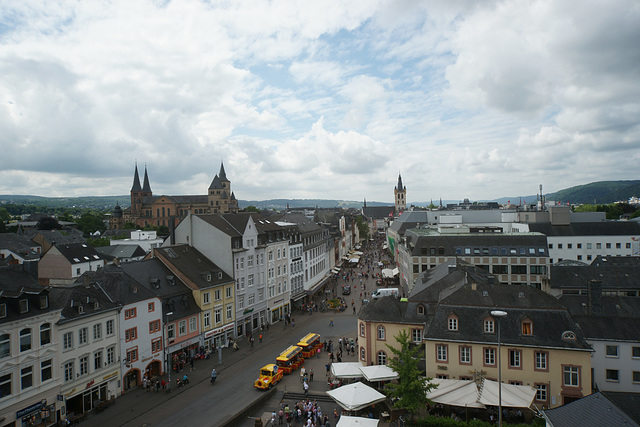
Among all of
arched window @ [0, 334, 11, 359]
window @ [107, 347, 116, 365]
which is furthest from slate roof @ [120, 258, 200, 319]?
arched window @ [0, 334, 11, 359]

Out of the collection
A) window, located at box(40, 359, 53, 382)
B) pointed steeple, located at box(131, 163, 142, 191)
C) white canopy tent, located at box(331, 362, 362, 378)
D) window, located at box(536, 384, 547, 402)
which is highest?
pointed steeple, located at box(131, 163, 142, 191)

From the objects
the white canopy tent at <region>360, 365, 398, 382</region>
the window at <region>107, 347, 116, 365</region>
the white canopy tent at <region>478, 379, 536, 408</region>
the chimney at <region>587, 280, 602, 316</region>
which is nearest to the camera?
the white canopy tent at <region>478, 379, 536, 408</region>

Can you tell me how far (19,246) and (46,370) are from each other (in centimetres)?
7036

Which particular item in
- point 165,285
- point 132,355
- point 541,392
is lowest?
A: point 541,392

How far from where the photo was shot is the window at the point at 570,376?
27.7 metres

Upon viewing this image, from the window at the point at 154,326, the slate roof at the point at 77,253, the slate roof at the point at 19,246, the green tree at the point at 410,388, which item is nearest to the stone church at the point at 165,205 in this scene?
the slate roof at the point at 19,246

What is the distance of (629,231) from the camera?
79.1 m

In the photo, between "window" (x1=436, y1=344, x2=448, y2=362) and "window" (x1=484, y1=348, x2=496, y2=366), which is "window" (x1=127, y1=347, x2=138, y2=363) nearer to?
"window" (x1=436, y1=344, x2=448, y2=362)

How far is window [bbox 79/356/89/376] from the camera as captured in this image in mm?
Result: 29062

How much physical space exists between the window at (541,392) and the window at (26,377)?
32.9 metres

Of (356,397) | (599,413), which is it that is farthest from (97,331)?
(599,413)

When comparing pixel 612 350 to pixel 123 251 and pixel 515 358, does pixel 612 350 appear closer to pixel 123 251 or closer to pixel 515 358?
pixel 515 358

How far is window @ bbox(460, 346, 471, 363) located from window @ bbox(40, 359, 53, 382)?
91.1 feet

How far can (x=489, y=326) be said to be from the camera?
30.0m
